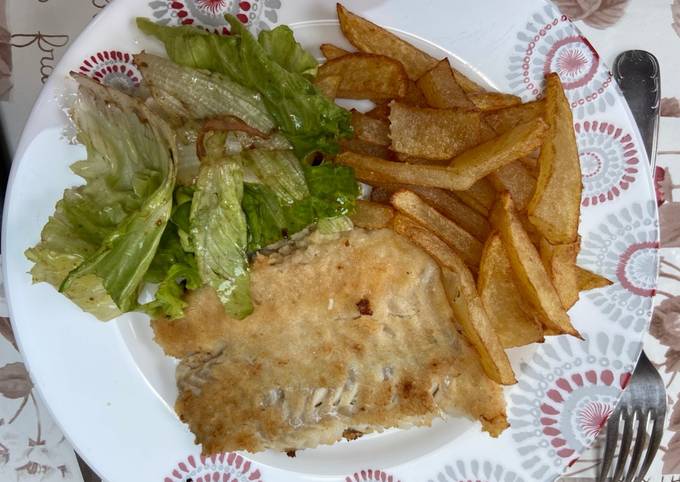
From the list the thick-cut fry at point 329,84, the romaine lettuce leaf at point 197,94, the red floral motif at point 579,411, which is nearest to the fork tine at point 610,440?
the red floral motif at point 579,411

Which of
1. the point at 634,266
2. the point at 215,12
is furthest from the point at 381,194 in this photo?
the point at 634,266

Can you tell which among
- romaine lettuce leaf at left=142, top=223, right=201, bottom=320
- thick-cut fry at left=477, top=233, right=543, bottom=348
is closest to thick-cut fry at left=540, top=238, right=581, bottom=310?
thick-cut fry at left=477, top=233, right=543, bottom=348

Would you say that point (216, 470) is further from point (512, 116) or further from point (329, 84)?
point (512, 116)

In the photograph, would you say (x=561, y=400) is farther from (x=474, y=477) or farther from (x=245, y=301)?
(x=245, y=301)

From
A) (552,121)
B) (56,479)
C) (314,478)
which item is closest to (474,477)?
(314,478)

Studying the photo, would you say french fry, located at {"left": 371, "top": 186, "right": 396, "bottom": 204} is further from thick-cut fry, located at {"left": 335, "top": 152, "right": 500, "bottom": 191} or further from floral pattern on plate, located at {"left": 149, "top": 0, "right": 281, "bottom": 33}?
floral pattern on plate, located at {"left": 149, "top": 0, "right": 281, "bottom": 33}

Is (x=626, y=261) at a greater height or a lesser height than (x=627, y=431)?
greater
